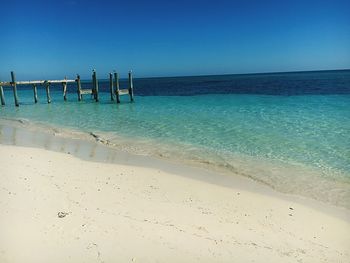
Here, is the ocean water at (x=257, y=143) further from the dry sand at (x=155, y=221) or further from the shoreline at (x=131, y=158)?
the dry sand at (x=155, y=221)

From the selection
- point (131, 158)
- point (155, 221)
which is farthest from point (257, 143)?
point (155, 221)

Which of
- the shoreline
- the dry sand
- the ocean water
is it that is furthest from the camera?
the ocean water

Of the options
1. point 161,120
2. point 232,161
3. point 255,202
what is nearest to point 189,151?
point 232,161

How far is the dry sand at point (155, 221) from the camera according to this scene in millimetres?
4273

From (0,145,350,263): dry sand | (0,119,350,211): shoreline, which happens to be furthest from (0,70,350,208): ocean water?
(0,145,350,263): dry sand

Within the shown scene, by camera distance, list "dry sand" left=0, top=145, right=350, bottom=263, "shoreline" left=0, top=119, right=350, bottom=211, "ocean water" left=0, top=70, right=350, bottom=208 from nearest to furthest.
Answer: "dry sand" left=0, top=145, right=350, bottom=263, "shoreline" left=0, top=119, right=350, bottom=211, "ocean water" left=0, top=70, right=350, bottom=208

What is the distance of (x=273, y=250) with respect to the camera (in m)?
4.49

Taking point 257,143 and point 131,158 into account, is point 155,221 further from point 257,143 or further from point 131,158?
point 257,143

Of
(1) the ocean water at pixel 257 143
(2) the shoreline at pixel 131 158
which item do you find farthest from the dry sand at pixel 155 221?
(1) the ocean water at pixel 257 143

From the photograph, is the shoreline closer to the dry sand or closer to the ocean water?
the ocean water

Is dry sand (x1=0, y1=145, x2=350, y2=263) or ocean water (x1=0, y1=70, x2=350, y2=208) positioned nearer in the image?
dry sand (x1=0, y1=145, x2=350, y2=263)

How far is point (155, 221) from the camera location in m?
5.17

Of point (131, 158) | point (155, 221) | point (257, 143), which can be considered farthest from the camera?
point (257, 143)

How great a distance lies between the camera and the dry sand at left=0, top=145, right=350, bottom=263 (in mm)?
4273
